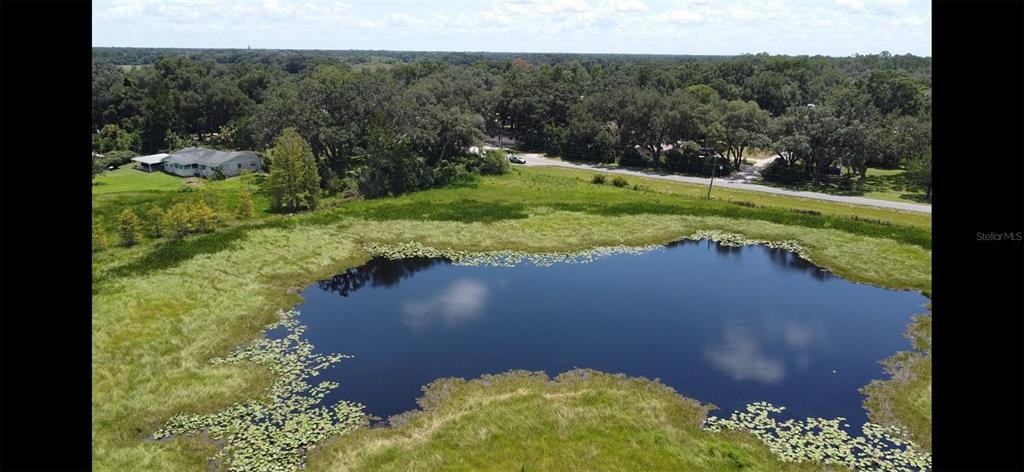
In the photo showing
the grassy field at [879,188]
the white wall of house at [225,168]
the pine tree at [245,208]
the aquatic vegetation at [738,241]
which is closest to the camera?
the aquatic vegetation at [738,241]

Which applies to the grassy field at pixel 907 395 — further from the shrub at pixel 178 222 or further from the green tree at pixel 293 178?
the green tree at pixel 293 178

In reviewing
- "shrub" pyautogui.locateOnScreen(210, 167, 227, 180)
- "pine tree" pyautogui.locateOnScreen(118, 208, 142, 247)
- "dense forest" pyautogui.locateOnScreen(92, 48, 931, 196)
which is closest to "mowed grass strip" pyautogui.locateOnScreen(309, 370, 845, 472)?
"pine tree" pyautogui.locateOnScreen(118, 208, 142, 247)

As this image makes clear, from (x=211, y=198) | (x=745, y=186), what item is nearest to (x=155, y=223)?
(x=211, y=198)

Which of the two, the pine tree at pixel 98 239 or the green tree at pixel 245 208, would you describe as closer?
the pine tree at pixel 98 239

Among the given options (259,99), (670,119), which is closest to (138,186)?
(259,99)

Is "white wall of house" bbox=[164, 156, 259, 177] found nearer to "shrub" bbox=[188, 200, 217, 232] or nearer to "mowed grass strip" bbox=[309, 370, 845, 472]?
"shrub" bbox=[188, 200, 217, 232]

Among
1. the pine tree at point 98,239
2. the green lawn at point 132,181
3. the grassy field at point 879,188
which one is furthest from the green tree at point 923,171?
the green lawn at point 132,181
